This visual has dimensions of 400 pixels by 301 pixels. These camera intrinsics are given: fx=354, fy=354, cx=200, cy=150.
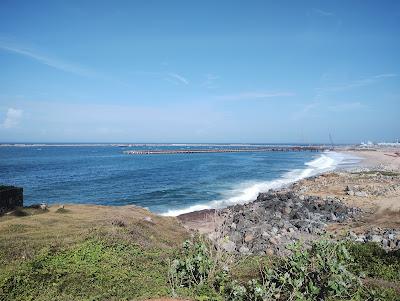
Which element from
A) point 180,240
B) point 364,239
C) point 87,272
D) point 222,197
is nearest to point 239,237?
point 180,240

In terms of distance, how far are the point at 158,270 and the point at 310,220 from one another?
42.8ft

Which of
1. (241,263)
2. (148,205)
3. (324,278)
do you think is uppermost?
(324,278)

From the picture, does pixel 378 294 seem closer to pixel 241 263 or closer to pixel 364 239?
pixel 241 263

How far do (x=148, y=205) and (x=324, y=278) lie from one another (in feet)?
85.5

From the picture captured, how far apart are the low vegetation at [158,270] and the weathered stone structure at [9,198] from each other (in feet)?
8.78

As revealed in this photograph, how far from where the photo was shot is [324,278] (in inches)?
305

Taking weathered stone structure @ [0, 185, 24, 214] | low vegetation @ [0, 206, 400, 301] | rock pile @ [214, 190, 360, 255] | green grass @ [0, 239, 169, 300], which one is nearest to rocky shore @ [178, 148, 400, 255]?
rock pile @ [214, 190, 360, 255]

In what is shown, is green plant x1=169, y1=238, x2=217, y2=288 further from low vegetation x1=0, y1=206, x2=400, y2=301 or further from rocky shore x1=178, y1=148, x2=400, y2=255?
rocky shore x1=178, y1=148, x2=400, y2=255

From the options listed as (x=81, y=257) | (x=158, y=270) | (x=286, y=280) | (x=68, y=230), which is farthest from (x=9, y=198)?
(x=286, y=280)

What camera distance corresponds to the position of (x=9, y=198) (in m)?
16.1

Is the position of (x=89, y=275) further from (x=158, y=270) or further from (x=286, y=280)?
(x=286, y=280)

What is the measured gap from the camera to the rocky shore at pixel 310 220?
1570cm

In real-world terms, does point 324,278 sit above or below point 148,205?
above

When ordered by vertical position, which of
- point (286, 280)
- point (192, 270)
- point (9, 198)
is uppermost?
point (9, 198)
